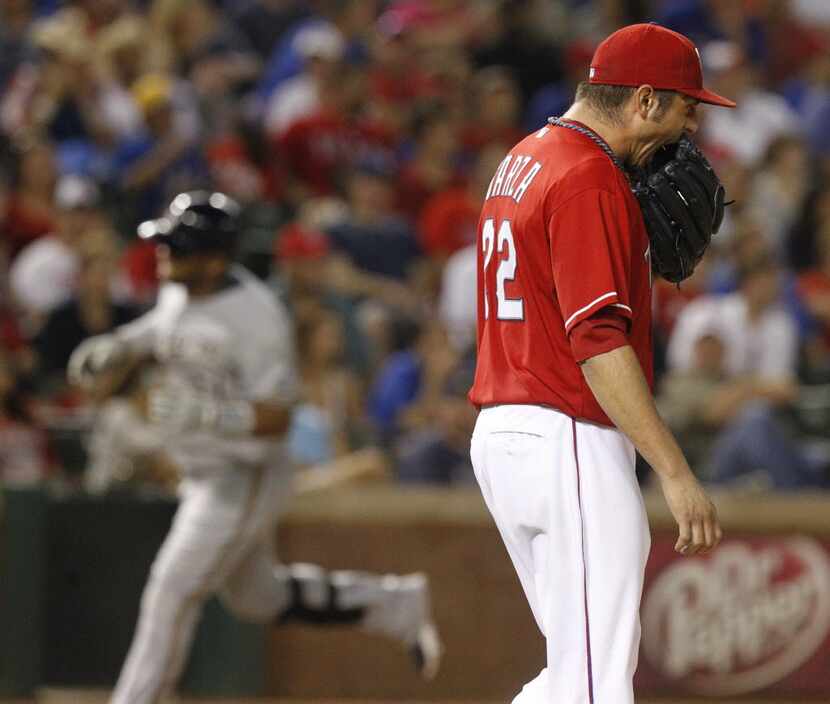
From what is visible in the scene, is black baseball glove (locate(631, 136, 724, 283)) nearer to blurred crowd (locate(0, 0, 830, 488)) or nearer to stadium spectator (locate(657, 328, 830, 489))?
blurred crowd (locate(0, 0, 830, 488))

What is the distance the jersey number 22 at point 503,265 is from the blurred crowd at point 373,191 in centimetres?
361

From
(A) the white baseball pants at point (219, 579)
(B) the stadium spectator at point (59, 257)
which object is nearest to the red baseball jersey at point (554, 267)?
(A) the white baseball pants at point (219, 579)

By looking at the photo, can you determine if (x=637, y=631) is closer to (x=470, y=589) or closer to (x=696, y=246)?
(x=696, y=246)

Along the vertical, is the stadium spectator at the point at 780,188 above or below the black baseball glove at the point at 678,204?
below

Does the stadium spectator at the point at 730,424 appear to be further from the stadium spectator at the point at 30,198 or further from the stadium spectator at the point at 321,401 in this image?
the stadium spectator at the point at 30,198

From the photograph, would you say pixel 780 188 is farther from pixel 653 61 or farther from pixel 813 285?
pixel 653 61

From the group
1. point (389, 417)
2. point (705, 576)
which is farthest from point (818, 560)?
point (389, 417)

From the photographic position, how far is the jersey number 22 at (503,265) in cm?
441

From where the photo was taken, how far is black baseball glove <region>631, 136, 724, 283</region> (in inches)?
174

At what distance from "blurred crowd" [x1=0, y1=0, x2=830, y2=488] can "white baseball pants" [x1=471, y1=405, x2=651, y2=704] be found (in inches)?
150

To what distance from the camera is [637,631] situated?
14.2ft

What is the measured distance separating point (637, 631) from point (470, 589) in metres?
4.56

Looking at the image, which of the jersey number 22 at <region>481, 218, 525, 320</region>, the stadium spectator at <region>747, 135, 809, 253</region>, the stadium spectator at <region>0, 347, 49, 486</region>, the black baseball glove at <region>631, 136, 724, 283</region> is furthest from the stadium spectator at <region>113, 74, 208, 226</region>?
the black baseball glove at <region>631, 136, 724, 283</region>

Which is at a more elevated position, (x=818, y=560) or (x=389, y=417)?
(x=389, y=417)
